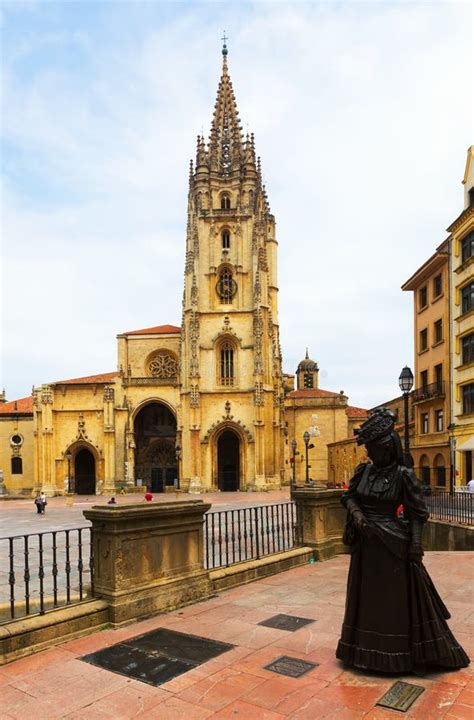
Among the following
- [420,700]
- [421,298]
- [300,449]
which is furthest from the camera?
[300,449]

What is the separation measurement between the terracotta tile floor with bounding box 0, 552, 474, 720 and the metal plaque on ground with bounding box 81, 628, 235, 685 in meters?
0.11

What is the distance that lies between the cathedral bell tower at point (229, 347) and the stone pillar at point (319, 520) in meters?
35.4

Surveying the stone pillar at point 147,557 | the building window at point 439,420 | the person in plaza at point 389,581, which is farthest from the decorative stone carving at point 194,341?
the person in plaza at point 389,581

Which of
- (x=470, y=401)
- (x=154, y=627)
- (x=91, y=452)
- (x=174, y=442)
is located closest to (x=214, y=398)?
(x=174, y=442)

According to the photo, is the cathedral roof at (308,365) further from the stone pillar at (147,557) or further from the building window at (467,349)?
the stone pillar at (147,557)

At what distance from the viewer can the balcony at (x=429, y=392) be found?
104 feet

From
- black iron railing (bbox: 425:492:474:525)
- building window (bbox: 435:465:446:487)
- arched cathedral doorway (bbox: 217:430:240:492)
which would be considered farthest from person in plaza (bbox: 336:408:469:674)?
arched cathedral doorway (bbox: 217:430:240:492)

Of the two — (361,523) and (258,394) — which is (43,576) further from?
(258,394)

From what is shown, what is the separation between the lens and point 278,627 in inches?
239

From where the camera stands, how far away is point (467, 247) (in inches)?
1150

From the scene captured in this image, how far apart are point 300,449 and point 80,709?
5347 centimetres

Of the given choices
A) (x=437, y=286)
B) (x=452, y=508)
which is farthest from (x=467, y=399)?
(x=452, y=508)

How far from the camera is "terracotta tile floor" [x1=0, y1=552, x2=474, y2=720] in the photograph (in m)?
4.19

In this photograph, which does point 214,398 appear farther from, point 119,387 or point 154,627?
point 154,627
